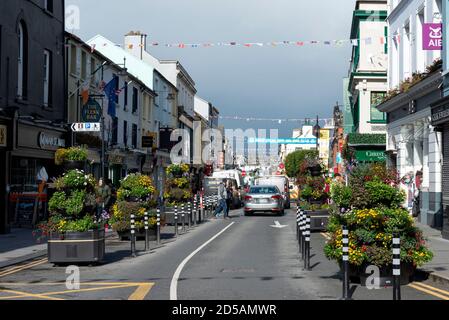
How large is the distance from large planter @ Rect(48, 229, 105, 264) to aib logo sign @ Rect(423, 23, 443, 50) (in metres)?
13.0

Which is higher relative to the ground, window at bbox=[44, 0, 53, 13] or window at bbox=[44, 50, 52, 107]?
window at bbox=[44, 0, 53, 13]

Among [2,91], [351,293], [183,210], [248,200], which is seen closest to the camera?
[351,293]

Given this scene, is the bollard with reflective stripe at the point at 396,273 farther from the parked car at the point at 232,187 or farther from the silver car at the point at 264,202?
the parked car at the point at 232,187

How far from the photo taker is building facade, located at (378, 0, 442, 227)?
901 inches

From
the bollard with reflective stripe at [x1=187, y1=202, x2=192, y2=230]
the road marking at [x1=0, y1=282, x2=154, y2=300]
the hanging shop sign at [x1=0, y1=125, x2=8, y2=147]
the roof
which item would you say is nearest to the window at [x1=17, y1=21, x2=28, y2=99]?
the hanging shop sign at [x1=0, y1=125, x2=8, y2=147]

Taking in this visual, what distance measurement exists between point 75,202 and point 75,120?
17.1m

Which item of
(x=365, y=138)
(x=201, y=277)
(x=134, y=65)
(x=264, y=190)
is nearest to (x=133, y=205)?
(x=201, y=277)

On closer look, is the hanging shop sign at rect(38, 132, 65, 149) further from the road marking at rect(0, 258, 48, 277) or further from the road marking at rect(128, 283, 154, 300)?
the road marking at rect(128, 283, 154, 300)

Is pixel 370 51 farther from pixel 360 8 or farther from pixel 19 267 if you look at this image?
pixel 19 267

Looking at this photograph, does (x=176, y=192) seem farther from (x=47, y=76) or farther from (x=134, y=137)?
(x=134, y=137)

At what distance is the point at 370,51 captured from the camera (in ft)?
146

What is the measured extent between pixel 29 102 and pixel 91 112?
4.88m

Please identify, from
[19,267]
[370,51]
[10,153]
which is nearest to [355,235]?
[19,267]

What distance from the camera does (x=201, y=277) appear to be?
12594 mm
